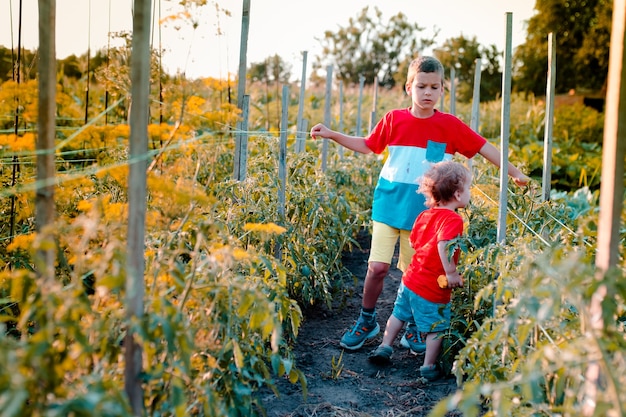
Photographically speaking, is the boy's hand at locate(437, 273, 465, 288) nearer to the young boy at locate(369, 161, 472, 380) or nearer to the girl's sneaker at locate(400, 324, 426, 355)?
the young boy at locate(369, 161, 472, 380)

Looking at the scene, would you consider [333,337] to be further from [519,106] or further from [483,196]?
[519,106]

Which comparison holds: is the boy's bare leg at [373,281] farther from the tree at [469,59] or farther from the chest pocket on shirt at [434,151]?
the tree at [469,59]

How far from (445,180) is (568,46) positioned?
97.2 feet

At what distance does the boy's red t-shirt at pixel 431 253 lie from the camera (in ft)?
9.82

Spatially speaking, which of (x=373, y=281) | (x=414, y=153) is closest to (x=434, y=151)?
(x=414, y=153)

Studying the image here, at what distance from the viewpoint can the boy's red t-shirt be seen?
2.99m

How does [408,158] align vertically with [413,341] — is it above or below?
above

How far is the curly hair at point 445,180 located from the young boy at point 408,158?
28 cm

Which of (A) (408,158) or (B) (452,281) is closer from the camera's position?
(B) (452,281)

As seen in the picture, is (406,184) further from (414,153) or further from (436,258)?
(436,258)

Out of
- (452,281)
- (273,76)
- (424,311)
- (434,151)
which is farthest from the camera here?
(273,76)

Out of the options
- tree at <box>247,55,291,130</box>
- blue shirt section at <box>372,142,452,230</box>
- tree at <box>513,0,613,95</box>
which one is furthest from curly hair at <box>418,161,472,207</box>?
tree at <box>513,0,613,95</box>

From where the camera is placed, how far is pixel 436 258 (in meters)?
3.05

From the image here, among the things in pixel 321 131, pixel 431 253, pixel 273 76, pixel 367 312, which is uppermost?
pixel 273 76
